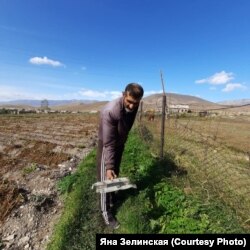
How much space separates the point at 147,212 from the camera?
13.7 ft

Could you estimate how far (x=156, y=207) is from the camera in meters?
4.36

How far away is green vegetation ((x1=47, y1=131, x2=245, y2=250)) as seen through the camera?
148 inches

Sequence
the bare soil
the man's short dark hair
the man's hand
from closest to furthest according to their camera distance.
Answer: the man's short dark hair < the man's hand < the bare soil

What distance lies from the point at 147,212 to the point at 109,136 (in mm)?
1311

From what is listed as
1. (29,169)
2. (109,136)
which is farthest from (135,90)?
(29,169)

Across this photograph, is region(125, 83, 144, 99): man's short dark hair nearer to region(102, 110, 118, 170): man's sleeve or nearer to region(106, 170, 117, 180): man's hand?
region(102, 110, 118, 170): man's sleeve

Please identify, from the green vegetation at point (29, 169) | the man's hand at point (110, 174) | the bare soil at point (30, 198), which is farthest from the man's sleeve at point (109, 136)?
the green vegetation at point (29, 169)

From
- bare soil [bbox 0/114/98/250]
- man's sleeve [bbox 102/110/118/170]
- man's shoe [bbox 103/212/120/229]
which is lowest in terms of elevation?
bare soil [bbox 0/114/98/250]

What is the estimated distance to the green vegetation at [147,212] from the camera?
148 inches

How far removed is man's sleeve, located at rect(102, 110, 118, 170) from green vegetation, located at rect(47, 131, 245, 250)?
874 millimetres

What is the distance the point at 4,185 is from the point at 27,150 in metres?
4.41

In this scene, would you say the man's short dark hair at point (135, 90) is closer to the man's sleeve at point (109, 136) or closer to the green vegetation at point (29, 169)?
the man's sleeve at point (109, 136)

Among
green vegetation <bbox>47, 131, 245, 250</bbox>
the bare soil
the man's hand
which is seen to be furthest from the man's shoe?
the bare soil

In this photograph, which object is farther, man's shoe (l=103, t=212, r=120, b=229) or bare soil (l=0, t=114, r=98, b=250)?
bare soil (l=0, t=114, r=98, b=250)
